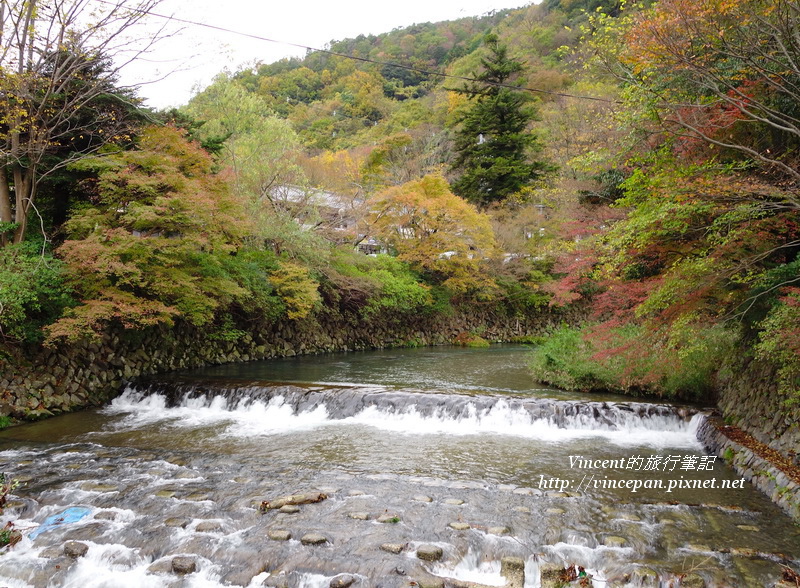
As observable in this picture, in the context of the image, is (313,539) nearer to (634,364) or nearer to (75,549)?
(75,549)

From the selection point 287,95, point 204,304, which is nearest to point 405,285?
point 204,304

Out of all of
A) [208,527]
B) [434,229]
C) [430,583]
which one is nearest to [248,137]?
[434,229]

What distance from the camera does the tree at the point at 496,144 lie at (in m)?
26.7

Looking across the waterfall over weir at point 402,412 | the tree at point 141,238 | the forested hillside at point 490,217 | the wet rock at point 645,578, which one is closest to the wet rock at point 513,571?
the wet rock at point 645,578

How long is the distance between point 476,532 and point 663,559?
5.35ft

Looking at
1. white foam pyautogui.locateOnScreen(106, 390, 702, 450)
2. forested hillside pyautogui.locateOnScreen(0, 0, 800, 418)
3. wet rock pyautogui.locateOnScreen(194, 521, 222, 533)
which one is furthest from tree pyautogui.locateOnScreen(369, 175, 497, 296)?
wet rock pyautogui.locateOnScreen(194, 521, 222, 533)

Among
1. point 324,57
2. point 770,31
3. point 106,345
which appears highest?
point 324,57

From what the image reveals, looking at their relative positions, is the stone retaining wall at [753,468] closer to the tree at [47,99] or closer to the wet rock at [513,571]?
the wet rock at [513,571]

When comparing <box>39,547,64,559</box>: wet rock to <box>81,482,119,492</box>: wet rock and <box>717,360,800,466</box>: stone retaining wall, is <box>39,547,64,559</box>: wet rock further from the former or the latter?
<box>717,360,800,466</box>: stone retaining wall

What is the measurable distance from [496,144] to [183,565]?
27.1 m

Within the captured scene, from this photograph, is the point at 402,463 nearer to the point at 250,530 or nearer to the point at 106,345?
the point at 250,530

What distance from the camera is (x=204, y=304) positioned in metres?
11.9

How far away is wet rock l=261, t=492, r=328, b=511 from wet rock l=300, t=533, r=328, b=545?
76 cm

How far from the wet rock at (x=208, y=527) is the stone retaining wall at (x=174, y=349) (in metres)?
6.35
